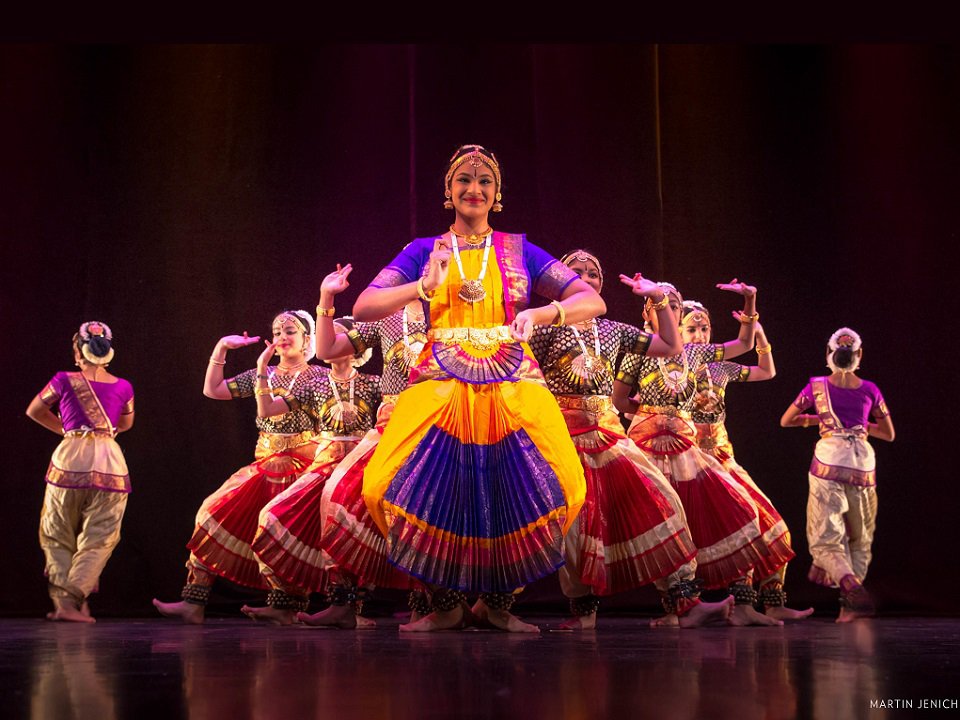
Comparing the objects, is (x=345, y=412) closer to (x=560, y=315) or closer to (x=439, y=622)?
(x=439, y=622)

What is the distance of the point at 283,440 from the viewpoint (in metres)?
5.34

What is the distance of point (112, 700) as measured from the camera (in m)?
2.02

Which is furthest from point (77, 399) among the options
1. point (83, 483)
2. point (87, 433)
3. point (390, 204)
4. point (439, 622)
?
point (439, 622)

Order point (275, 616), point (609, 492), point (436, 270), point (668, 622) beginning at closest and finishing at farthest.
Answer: point (436, 270) < point (609, 492) < point (668, 622) < point (275, 616)

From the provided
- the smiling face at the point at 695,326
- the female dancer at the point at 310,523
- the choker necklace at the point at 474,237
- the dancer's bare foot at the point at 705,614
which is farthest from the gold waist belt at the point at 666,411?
the choker necklace at the point at 474,237

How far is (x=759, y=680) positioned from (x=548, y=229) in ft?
13.1

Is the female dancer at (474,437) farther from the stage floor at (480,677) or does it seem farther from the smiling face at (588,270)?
the smiling face at (588,270)

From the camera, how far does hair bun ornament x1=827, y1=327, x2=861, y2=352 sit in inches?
232

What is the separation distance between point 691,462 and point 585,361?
0.81 m

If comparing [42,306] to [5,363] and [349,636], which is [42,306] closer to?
[5,363]

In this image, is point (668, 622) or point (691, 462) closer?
point (668, 622)

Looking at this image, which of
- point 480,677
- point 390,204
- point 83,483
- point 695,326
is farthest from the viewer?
point 390,204

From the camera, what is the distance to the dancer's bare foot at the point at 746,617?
15.4ft

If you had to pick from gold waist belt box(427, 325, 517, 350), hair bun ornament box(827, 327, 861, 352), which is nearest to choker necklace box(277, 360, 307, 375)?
gold waist belt box(427, 325, 517, 350)
